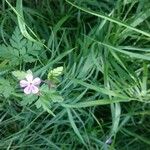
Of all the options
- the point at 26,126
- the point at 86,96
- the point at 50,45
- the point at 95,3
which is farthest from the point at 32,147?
the point at 95,3

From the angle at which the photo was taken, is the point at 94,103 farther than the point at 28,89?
Yes

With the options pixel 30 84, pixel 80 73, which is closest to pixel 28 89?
pixel 30 84

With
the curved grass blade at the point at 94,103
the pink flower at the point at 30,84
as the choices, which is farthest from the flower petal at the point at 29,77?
the curved grass blade at the point at 94,103

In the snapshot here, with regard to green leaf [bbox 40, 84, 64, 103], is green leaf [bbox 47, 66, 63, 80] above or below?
above

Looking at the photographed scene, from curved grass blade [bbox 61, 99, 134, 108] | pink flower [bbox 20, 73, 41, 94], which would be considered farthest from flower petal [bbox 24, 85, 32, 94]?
curved grass blade [bbox 61, 99, 134, 108]

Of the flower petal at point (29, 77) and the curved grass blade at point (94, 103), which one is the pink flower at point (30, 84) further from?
the curved grass blade at point (94, 103)

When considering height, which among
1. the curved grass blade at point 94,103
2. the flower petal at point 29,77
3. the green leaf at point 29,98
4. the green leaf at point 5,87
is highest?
the flower petal at point 29,77

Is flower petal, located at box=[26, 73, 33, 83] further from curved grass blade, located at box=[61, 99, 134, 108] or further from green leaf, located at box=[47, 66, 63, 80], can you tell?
curved grass blade, located at box=[61, 99, 134, 108]

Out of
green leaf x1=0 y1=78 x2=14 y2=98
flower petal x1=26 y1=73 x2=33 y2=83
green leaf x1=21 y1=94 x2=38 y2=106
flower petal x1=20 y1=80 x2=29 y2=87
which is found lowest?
green leaf x1=21 y1=94 x2=38 y2=106

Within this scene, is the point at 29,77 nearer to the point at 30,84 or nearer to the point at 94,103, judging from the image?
the point at 30,84

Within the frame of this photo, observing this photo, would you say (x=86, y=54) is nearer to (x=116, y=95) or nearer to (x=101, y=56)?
(x=101, y=56)
